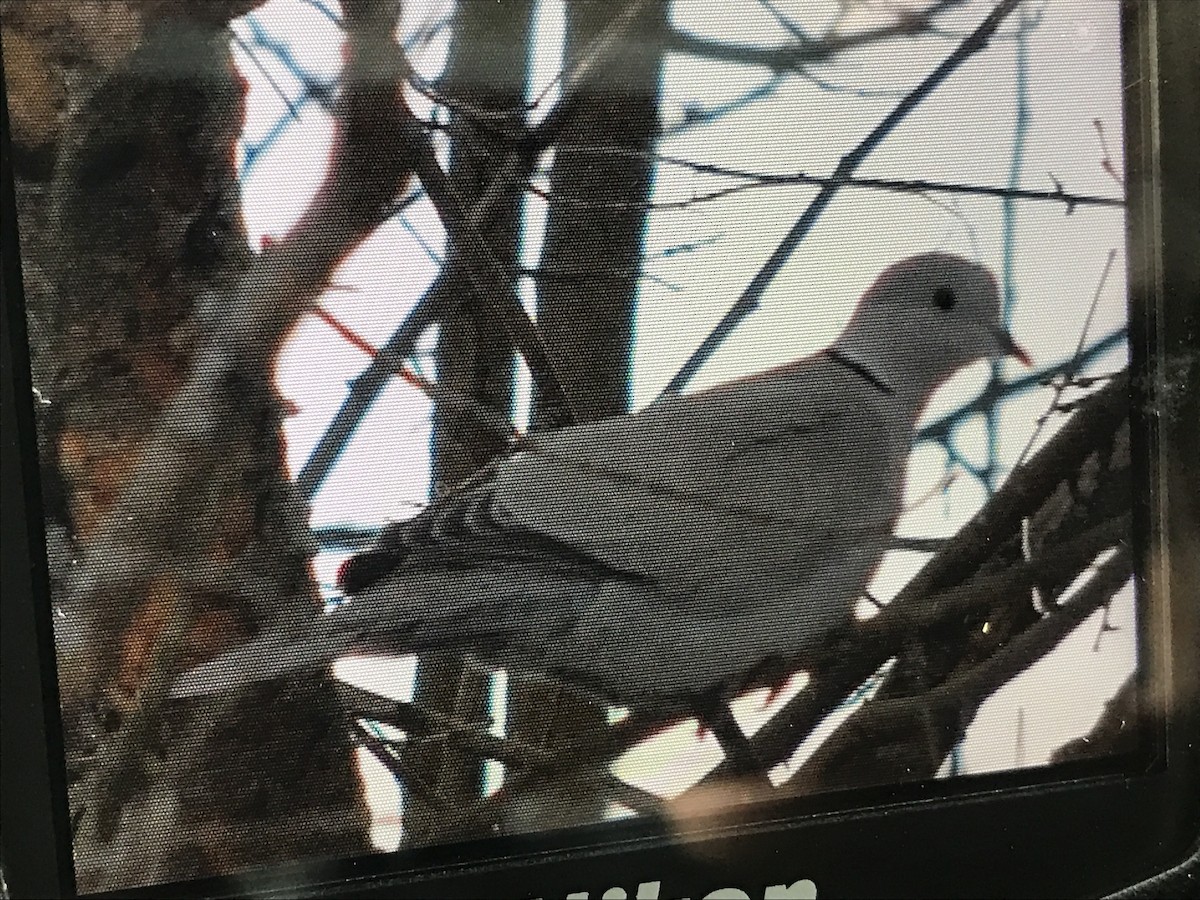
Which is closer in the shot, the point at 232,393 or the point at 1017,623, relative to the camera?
the point at 232,393

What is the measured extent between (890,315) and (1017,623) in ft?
0.89

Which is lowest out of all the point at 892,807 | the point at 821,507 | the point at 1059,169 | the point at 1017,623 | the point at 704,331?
the point at 892,807

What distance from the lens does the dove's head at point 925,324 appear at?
28.7 inches

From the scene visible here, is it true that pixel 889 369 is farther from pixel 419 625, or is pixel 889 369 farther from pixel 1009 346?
pixel 419 625

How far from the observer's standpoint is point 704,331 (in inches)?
28.0

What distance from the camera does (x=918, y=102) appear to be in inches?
28.4

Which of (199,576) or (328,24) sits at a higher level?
(328,24)

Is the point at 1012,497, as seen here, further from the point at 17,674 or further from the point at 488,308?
the point at 17,674

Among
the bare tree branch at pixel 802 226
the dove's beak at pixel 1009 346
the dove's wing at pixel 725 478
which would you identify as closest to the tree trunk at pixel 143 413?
the dove's wing at pixel 725 478

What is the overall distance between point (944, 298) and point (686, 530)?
267 mm

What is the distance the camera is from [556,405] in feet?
2.30

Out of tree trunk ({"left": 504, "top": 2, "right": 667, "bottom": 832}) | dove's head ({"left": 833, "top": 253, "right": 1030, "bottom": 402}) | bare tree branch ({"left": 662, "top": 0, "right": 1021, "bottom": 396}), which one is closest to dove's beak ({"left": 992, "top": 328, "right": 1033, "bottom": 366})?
dove's head ({"left": 833, "top": 253, "right": 1030, "bottom": 402})

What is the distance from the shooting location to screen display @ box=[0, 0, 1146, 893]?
2.17ft

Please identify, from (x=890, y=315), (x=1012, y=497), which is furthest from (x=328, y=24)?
(x=1012, y=497)
